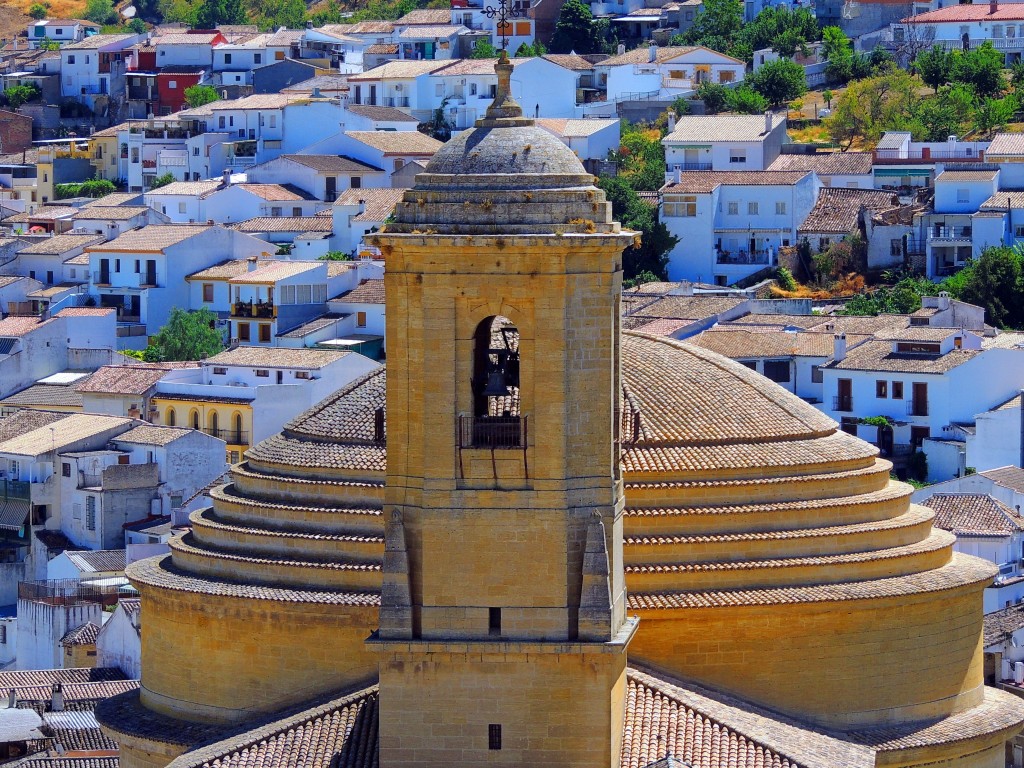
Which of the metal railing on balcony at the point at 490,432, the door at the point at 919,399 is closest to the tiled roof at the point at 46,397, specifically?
the door at the point at 919,399

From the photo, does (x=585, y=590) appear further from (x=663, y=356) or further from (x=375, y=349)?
(x=375, y=349)

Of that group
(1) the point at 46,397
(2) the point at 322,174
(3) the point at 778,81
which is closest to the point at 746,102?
(3) the point at 778,81

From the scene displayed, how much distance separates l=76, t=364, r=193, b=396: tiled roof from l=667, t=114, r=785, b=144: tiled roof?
27.4 meters

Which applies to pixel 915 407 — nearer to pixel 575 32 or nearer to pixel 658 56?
pixel 658 56

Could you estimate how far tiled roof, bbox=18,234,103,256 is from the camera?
310 feet

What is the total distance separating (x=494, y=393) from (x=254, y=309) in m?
53.5

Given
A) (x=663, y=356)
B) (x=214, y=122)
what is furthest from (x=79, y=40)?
(x=663, y=356)

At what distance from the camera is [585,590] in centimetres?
3098

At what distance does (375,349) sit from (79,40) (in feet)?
211

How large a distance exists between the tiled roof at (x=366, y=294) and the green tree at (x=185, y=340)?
389cm

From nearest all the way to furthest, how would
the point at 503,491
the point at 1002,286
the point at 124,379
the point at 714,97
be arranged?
the point at 503,491 < the point at 124,379 < the point at 1002,286 < the point at 714,97

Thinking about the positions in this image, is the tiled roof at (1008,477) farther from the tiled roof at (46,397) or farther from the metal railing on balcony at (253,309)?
the metal railing on balcony at (253,309)

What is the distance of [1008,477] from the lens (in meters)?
62.9

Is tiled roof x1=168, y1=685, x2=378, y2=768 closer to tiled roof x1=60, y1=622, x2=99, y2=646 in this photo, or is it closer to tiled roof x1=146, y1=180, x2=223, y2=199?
tiled roof x1=60, y1=622, x2=99, y2=646
